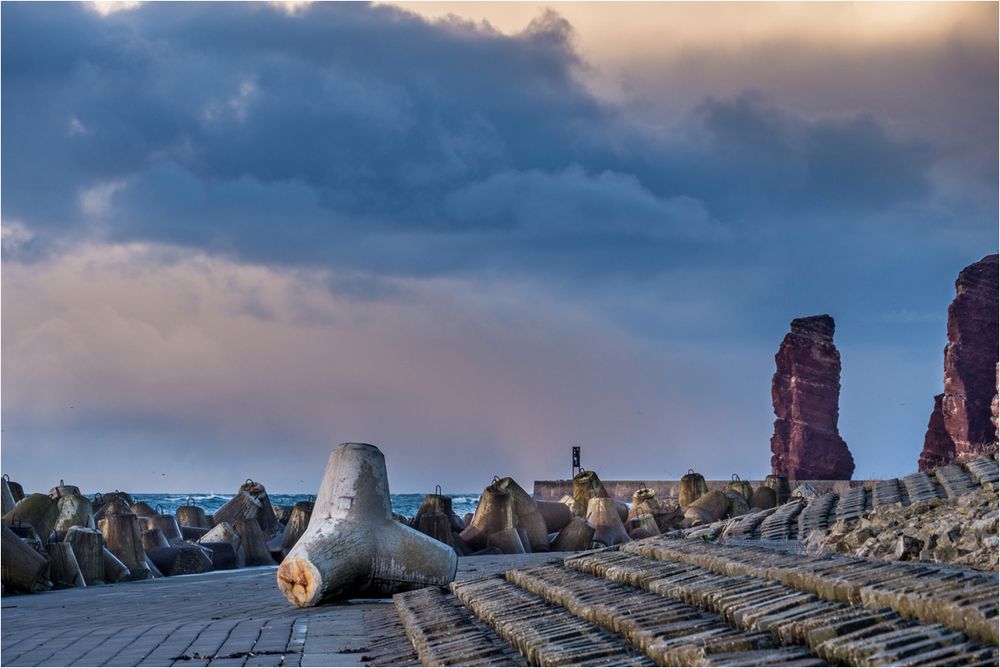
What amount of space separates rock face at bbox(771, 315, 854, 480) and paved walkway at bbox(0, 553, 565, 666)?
71481mm

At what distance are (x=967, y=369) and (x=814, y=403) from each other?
1573 cm

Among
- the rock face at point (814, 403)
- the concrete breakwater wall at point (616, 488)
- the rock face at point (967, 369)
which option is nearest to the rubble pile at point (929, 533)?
the concrete breakwater wall at point (616, 488)

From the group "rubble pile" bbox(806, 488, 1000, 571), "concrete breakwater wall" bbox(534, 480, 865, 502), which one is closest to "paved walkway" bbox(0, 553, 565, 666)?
"rubble pile" bbox(806, 488, 1000, 571)

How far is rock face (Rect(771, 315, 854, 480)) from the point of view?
7900 cm

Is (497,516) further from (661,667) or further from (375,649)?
(661,667)

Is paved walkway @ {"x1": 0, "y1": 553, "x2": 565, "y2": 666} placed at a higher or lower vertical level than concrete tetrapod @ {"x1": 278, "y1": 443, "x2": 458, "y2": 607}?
lower

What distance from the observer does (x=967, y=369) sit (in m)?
65.2

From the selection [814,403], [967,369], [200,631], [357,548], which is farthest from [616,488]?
A: [814,403]

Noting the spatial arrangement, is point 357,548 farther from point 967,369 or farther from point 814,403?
point 814,403

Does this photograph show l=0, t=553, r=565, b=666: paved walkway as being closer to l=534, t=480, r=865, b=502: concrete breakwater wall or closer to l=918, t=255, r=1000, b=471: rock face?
l=534, t=480, r=865, b=502: concrete breakwater wall

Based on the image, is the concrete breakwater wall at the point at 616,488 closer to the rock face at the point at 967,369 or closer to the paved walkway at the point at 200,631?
the rock face at the point at 967,369

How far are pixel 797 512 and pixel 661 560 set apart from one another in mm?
5310

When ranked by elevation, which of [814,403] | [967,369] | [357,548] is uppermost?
[967,369]

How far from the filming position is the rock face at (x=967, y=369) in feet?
210
